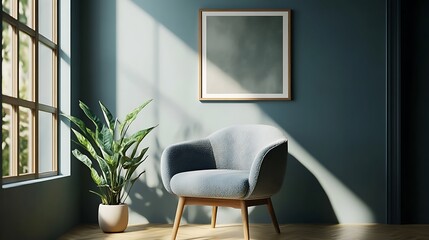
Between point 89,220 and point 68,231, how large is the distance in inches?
15.7

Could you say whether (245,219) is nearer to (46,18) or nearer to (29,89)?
(29,89)

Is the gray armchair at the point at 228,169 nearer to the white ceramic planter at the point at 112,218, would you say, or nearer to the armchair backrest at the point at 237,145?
the armchair backrest at the point at 237,145

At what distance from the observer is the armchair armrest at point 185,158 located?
13.0 ft

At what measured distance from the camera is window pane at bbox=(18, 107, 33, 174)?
3.56 metres

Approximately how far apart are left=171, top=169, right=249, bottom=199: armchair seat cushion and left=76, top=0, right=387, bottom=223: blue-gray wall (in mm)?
863

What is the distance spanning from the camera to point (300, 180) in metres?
4.61

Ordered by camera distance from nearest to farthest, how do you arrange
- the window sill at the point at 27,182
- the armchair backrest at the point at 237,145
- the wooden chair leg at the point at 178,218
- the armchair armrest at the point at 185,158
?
the window sill at the point at 27,182 < the wooden chair leg at the point at 178,218 < the armchair armrest at the point at 185,158 < the armchair backrest at the point at 237,145

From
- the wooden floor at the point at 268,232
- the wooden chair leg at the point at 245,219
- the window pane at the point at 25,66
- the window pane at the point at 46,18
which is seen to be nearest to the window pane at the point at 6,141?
the window pane at the point at 25,66

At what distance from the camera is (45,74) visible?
4.09 meters

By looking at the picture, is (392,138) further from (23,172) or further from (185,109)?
(23,172)

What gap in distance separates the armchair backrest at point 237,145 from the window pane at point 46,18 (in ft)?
4.24

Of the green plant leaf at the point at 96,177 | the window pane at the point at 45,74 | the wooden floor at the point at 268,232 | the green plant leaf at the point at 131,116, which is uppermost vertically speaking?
the window pane at the point at 45,74

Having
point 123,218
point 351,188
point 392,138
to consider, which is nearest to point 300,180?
point 351,188

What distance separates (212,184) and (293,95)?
1264 mm
